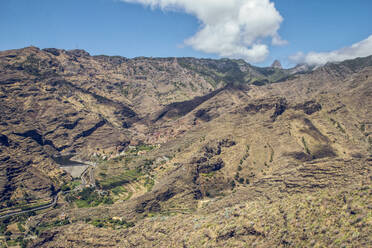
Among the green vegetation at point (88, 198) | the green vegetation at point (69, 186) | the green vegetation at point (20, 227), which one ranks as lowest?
the green vegetation at point (20, 227)

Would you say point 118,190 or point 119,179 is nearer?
point 118,190

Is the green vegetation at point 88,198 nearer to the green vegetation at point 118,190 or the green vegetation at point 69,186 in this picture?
the green vegetation at point 118,190

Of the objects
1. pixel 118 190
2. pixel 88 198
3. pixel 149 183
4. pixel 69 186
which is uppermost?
pixel 69 186

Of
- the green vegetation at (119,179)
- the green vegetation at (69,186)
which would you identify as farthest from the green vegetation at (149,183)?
the green vegetation at (69,186)

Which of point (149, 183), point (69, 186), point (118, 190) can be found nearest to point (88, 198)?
point (118, 190)

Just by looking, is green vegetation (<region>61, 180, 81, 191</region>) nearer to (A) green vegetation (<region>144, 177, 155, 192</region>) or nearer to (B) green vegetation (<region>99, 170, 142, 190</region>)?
(B) green vegetation (<region>99, 170, 142, 190</region>)

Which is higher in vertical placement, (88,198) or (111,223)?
(88,198)

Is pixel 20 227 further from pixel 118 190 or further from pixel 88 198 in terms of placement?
pixel 118 190

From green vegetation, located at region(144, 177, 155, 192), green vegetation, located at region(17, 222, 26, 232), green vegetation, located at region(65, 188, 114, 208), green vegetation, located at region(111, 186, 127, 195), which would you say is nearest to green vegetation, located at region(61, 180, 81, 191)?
green vegetation, located at region(65, 188, 114, 208)

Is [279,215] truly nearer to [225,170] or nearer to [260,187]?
[260,187]

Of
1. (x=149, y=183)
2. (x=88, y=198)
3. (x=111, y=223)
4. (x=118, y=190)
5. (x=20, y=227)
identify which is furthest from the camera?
(x=149, y=183)

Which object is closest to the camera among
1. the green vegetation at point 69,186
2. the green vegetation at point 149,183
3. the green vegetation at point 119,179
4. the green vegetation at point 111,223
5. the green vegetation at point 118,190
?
the green vegetation at point 111,223
